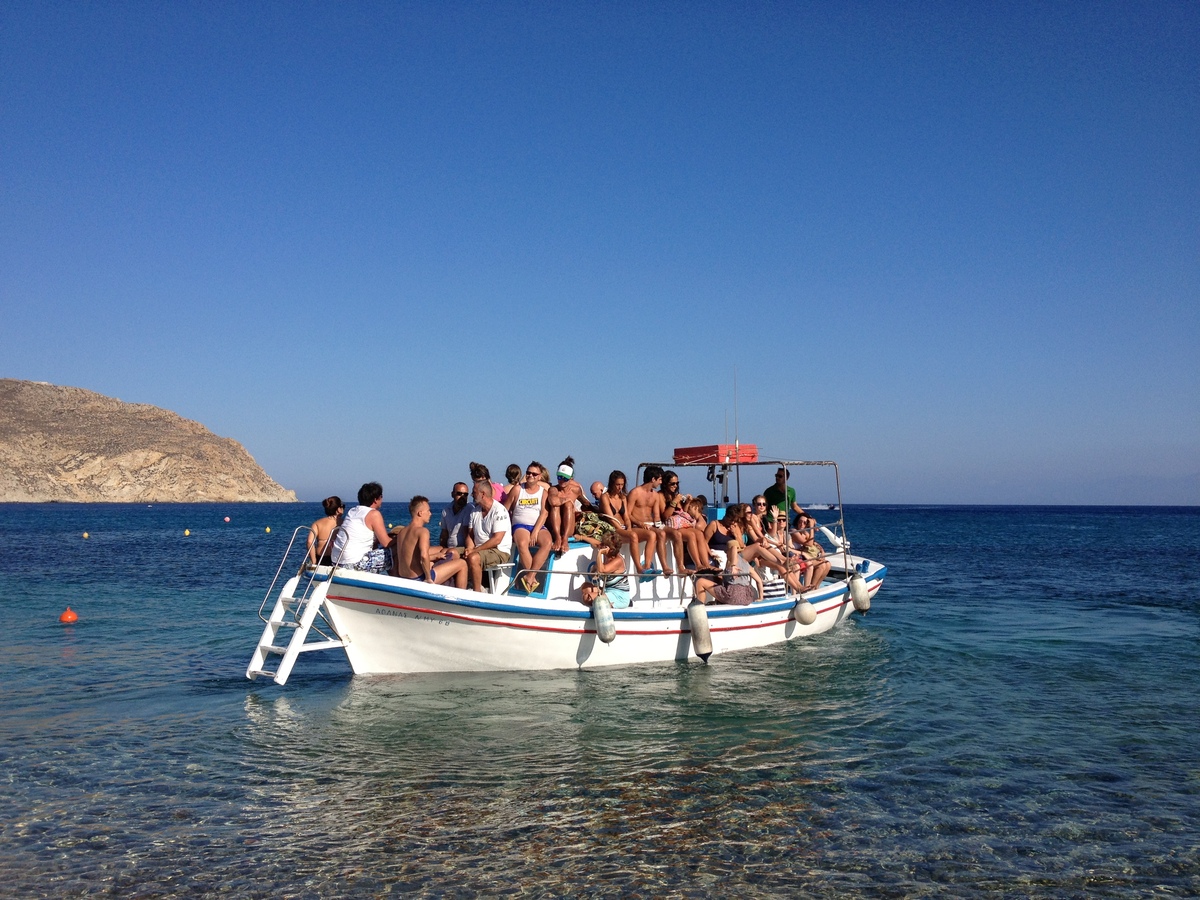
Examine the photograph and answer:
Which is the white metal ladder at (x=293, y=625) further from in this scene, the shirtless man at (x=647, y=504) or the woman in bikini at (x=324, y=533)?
the shirtless man at (x=647, y=504)

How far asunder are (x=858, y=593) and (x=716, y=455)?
3.50m

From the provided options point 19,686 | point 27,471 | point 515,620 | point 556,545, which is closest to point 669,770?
point 515,620

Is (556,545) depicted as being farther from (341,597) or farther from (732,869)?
(732,869)

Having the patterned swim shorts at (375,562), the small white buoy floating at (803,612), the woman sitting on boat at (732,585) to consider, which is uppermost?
the patterned swim shorts at (375,562)

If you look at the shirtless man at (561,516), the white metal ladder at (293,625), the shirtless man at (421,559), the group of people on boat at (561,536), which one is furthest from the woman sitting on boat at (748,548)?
the white metal ladder at (293,625)

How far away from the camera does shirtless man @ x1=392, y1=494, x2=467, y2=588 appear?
381 inches

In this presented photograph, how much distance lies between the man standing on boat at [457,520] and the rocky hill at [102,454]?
129 m

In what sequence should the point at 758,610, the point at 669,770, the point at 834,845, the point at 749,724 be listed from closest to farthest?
the point at 834,845 → the point at 669,770 → the point at 749,724 → the point at 758,610

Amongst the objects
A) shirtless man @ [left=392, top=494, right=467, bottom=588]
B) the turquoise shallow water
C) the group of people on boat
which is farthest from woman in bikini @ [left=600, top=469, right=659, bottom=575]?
shirtless man @ [left=392, top=494, right=467, bottom=588]

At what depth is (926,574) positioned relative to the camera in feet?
97.1

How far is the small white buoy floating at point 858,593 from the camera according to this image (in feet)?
48.0

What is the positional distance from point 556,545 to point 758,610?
3327mm

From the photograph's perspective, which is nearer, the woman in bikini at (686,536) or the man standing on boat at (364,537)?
the man standing on boat at (364,537)

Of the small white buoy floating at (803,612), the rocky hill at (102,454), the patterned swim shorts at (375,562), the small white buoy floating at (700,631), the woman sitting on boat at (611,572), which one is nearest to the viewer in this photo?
the patterned swim shorts at (375,562)
